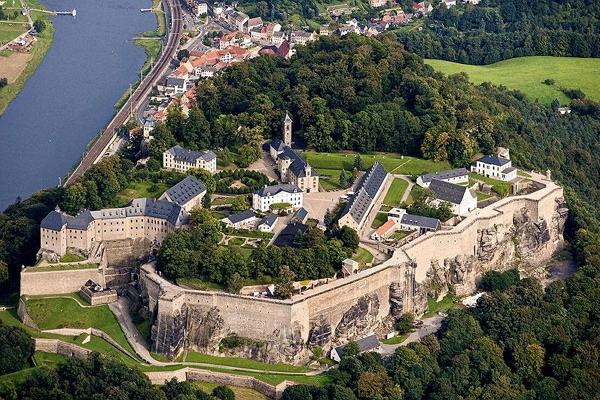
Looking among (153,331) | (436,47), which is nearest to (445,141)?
(153,331)

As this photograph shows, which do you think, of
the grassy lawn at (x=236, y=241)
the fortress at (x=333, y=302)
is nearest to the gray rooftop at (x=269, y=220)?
the grassy lawn at (x=236, y=241)

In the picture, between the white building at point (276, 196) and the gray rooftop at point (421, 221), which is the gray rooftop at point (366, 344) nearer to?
the gray rooftop at point (421, 221)

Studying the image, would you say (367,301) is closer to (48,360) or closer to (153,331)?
(153,331)

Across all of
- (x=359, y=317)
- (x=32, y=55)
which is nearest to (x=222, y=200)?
(x=359, y=317)

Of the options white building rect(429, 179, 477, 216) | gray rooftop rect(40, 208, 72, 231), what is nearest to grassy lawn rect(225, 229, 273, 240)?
gray rooftop rect(40, 208, 72, 231)

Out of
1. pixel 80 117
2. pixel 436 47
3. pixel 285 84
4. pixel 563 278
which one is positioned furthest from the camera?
pixel 436 47
